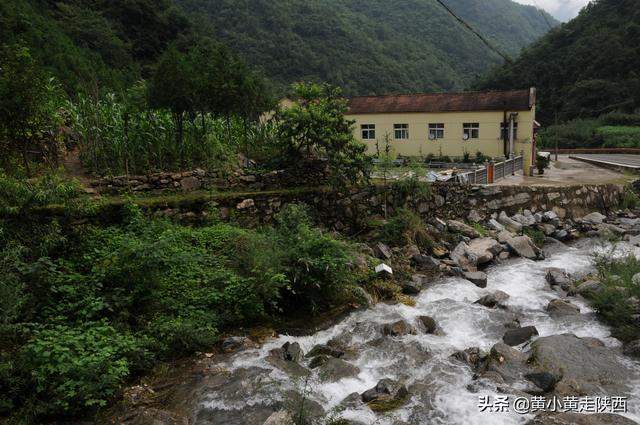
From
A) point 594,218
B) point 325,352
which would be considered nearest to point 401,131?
point 594,218

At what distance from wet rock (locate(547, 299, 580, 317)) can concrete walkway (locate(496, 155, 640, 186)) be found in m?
9.04

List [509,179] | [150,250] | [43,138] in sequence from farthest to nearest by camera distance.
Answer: [509,179] < [43,138] < [150,250]

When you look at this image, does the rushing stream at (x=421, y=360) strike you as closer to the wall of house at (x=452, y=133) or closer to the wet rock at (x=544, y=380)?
the wet rock at (x=544, y=380)

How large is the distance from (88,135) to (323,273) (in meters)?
6.98

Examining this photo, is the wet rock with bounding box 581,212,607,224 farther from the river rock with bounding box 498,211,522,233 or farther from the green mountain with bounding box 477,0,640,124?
the green mountain with bounding box 477,0,640,124

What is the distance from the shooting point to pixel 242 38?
52.4m

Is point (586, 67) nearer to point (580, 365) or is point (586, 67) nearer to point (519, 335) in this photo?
point (519, 335)

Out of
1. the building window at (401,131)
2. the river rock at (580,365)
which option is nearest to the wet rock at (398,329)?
the river rock at (580,365)

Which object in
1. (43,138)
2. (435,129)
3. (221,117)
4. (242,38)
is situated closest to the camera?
(43,138)

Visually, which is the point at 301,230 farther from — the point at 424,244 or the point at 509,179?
the point at 509,179

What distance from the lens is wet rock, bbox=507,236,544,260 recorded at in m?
13.4

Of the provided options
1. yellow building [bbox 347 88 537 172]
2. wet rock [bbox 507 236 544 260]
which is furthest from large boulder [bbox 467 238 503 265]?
yellow building [bbox 347 88 537 172]

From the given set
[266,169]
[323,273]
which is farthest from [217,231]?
[266,169]

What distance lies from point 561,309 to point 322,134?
278 inches
